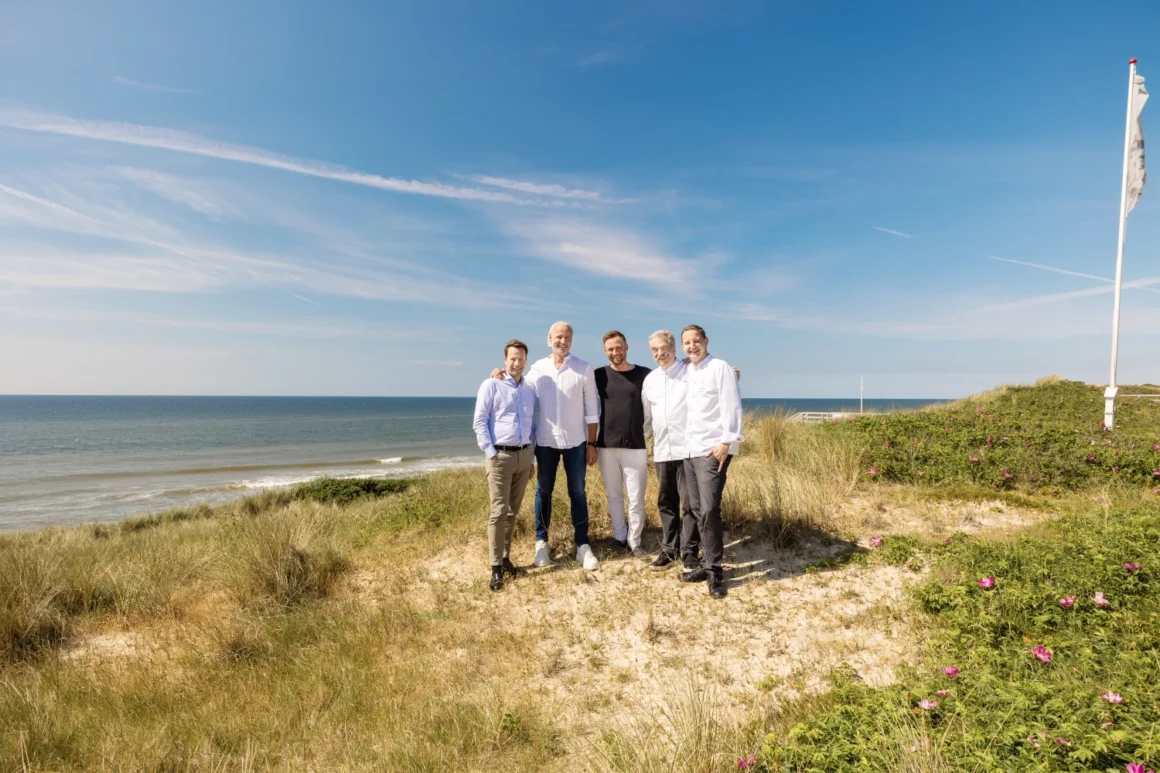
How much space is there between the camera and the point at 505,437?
211 inches

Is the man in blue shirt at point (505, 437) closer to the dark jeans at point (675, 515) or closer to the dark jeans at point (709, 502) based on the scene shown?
the dark jeans at point (675, 515)

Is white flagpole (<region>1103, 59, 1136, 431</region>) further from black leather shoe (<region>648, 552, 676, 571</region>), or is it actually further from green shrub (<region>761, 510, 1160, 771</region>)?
black leather shoe (<region>648, 552, 676, 571</region>)

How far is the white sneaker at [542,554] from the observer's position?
5.97 m

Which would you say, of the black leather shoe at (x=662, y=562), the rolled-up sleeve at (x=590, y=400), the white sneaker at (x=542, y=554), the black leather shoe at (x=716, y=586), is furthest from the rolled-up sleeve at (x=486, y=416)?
the black leather shoe at (x=716, y=586)

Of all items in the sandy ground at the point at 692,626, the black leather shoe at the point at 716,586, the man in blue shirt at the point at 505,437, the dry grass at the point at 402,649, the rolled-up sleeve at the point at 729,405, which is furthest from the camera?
the man in blue shirt at the point at 505,437

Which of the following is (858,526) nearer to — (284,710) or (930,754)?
(930,754)

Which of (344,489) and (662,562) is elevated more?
(662,562)

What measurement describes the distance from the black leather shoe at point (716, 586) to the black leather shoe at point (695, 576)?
6.3 inches

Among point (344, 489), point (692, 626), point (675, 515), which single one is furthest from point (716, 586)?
point (344, 489)

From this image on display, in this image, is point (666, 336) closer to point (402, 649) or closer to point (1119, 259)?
point (402, 649)

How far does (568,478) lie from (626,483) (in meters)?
0.63

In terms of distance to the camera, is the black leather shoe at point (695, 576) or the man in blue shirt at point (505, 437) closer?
the black leather shoe at point (695, 576)

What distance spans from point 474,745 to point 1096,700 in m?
3.14

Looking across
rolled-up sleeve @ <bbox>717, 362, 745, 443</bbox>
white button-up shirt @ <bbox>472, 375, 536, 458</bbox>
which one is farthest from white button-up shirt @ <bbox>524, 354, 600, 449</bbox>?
rolled-up sleeve @ <bbox>717, 362, 745, 443</bbox>
